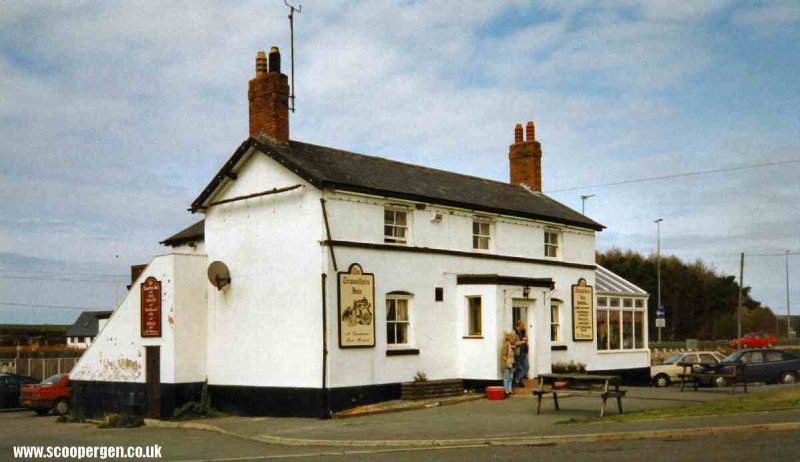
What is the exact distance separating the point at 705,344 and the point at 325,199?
4631 cm

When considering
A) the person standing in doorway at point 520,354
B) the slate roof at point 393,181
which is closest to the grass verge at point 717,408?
the person standing in doorway at point 520,354

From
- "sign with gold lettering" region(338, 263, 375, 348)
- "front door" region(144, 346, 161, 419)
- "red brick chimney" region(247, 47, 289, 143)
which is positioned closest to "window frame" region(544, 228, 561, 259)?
"sign with gold lettering" region(338, 263, 375, 348)

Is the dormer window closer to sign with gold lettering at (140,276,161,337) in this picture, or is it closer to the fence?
sign with gold lettering at (140,276,161,337)

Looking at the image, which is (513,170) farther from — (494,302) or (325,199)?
(325,199)

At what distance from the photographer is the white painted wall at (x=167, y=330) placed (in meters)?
23.5

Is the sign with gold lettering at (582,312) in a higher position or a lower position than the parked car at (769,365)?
higher

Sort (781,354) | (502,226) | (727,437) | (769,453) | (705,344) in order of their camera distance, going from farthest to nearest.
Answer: (705,344), (781,354), (502,226), (727,437), (769,453)

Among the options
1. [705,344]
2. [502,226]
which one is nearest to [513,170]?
[502,226]

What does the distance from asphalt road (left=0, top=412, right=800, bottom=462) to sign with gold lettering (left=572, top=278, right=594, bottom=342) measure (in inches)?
551

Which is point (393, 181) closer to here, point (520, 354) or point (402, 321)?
point (402, 321)

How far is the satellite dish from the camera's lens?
2372 centimetres

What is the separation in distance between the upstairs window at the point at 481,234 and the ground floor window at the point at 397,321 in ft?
12.1

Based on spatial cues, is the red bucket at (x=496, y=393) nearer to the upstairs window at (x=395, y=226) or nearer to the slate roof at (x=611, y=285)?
the upstairs window at (x=395, y=226)

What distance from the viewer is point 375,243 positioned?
22891 mm
